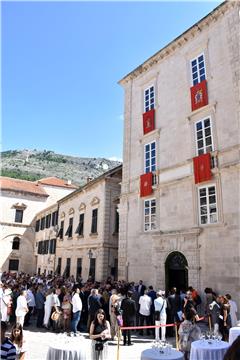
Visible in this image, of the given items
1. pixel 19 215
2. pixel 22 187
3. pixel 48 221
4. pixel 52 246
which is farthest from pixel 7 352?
pixel 22 187

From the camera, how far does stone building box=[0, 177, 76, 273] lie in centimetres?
4716

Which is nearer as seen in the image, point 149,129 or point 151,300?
point 151,300

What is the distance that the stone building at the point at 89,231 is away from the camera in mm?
24766

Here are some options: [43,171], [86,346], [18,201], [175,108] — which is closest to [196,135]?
[175,108]

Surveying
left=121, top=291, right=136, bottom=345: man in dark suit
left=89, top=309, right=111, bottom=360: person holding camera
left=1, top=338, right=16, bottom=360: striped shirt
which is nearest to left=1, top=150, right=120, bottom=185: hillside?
left=121, top=291, right=136, bottom=345: man in dark suit

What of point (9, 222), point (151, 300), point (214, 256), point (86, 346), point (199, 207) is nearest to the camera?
point (86, 346)

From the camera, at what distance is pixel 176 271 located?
17.0 m

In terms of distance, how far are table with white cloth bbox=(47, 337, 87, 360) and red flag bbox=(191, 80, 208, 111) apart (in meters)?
13.9

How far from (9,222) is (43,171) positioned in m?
97.1

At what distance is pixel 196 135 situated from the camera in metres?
17.1

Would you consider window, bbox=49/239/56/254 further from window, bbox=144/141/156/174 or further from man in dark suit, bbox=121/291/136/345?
man in dark suit, bbox=121/291/136/345

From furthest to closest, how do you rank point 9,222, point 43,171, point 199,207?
point 43,171 → point 9,222 → point 199,207

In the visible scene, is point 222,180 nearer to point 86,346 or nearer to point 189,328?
point 189,328

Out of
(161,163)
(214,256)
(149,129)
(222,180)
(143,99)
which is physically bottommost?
(214,256)
